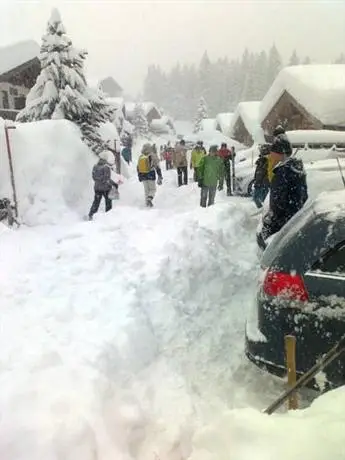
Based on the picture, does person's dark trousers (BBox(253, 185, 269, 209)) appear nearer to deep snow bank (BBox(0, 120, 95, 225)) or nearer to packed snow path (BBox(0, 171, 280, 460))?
packed snow path (BBox(0, 171, 280, 460))

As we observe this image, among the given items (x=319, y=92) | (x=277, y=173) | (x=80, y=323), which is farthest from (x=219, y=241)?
(x=319, y=92)

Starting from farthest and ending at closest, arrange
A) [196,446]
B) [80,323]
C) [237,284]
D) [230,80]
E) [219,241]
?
[230,80]
[219,241]
[237,284]
[80,323]
[196,446]

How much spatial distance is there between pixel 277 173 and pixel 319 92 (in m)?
18.8

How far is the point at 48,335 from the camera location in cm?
428

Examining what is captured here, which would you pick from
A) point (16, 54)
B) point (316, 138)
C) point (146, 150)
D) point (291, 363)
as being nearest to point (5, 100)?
point (16, 54)

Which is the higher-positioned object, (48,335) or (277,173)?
A: (277,173)

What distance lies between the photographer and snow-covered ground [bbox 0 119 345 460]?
291 centimetres

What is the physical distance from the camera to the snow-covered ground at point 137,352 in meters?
2.91

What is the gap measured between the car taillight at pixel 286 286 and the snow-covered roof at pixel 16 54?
26.9 meters

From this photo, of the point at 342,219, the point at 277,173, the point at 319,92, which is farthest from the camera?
the point at 319,92

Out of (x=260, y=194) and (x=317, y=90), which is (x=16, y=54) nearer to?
Answer: (x=317, y=90)

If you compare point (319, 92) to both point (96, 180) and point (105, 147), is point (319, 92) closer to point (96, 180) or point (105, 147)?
point (105, 147)

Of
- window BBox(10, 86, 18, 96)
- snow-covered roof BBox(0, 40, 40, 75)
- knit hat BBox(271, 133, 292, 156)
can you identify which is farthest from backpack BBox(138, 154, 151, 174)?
window BBox(10, 86, 18, 96)

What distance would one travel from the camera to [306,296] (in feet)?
11.4
